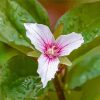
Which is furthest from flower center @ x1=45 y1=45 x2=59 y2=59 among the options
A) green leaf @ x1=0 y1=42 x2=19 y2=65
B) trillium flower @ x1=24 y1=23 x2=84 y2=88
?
green leaf @ x1=0 y1=42 x2=19 y2=65

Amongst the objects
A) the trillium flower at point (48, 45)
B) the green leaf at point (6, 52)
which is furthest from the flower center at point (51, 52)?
the green leaf at point (6, 52)

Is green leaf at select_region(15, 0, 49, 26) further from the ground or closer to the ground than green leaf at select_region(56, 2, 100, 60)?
further from the ground

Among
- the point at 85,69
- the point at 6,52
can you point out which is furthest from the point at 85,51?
the point at 6,52

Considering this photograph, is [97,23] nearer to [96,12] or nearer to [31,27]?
[96,12]

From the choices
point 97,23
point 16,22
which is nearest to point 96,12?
point 97,23

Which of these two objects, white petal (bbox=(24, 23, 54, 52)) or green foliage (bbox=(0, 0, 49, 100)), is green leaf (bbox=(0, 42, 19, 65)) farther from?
white petal (bbox=(24, 23, 54, 52))

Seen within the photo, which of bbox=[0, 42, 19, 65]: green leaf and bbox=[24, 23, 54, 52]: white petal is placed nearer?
bbox=[24, 23, 54, 52]: white petal
